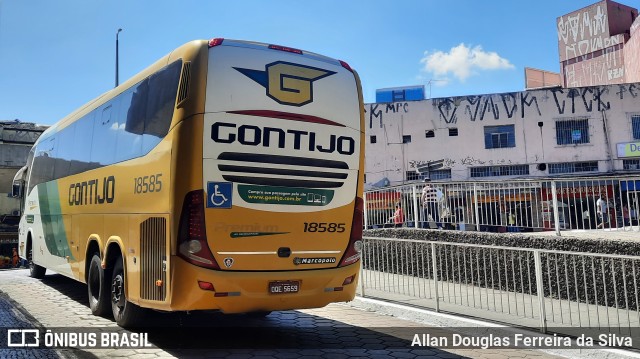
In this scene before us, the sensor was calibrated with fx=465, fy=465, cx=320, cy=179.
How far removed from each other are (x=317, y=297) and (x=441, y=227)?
20.0 ft

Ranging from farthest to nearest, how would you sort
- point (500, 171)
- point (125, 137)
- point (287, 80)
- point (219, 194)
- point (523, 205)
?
point (500, 171)
point (523, 205)
point (125, 137)
point (287, 80)
point (219, 194)

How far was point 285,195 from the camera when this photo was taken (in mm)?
5664

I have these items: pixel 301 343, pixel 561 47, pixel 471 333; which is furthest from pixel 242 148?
pixel 561 47

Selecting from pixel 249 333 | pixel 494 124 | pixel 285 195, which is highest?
pixel 494 124

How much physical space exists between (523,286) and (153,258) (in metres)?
5.58

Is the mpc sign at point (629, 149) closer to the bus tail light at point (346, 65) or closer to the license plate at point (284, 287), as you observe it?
the bus tail light at point (346, 65)

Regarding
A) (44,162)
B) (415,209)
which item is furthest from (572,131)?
(44,162)

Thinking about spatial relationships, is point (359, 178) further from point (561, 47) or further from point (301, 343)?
point (561, 47)

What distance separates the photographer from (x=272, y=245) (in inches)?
218

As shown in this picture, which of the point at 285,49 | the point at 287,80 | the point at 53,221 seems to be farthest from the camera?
the point at 53,221

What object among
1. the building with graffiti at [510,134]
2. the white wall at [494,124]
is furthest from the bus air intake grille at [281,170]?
the white wall at [494,124]

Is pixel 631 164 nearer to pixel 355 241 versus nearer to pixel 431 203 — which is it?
pixel 431 203

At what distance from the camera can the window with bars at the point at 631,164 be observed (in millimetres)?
32531

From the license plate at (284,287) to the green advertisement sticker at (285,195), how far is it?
952 millimetres
